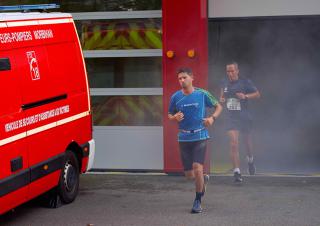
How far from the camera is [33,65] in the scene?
7.52m

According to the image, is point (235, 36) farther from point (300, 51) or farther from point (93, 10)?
point (93, 10)

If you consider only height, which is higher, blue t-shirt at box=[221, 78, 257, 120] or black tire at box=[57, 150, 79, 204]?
blue t-shirt at box=[221, 78, 257, 120]

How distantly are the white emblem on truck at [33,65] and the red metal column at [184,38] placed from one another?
304 centimetres

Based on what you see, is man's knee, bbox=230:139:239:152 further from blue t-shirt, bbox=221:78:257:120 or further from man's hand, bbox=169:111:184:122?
man's hand, bbox=169:111:184:122

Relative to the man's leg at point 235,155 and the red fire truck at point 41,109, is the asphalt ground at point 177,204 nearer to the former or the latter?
the man's leg at point 235,155

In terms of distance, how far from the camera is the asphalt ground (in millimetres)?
7598

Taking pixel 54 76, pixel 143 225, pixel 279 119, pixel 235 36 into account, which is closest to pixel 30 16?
pixel 54 76

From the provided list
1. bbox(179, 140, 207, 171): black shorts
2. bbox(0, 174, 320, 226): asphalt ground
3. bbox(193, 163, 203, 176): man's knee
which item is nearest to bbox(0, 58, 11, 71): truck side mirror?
bbox(0, 174, 320, 226): asphalt ground

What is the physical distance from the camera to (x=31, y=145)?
23.8ft

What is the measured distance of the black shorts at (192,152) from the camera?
7809mm

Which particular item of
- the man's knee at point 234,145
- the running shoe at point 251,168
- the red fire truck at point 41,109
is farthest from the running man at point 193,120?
the running shoe at point 251,168

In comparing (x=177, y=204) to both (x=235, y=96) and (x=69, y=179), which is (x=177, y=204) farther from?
(x=235, y=96)

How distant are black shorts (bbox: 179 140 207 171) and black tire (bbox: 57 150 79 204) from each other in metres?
1.45

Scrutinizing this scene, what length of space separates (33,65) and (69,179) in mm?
1647
